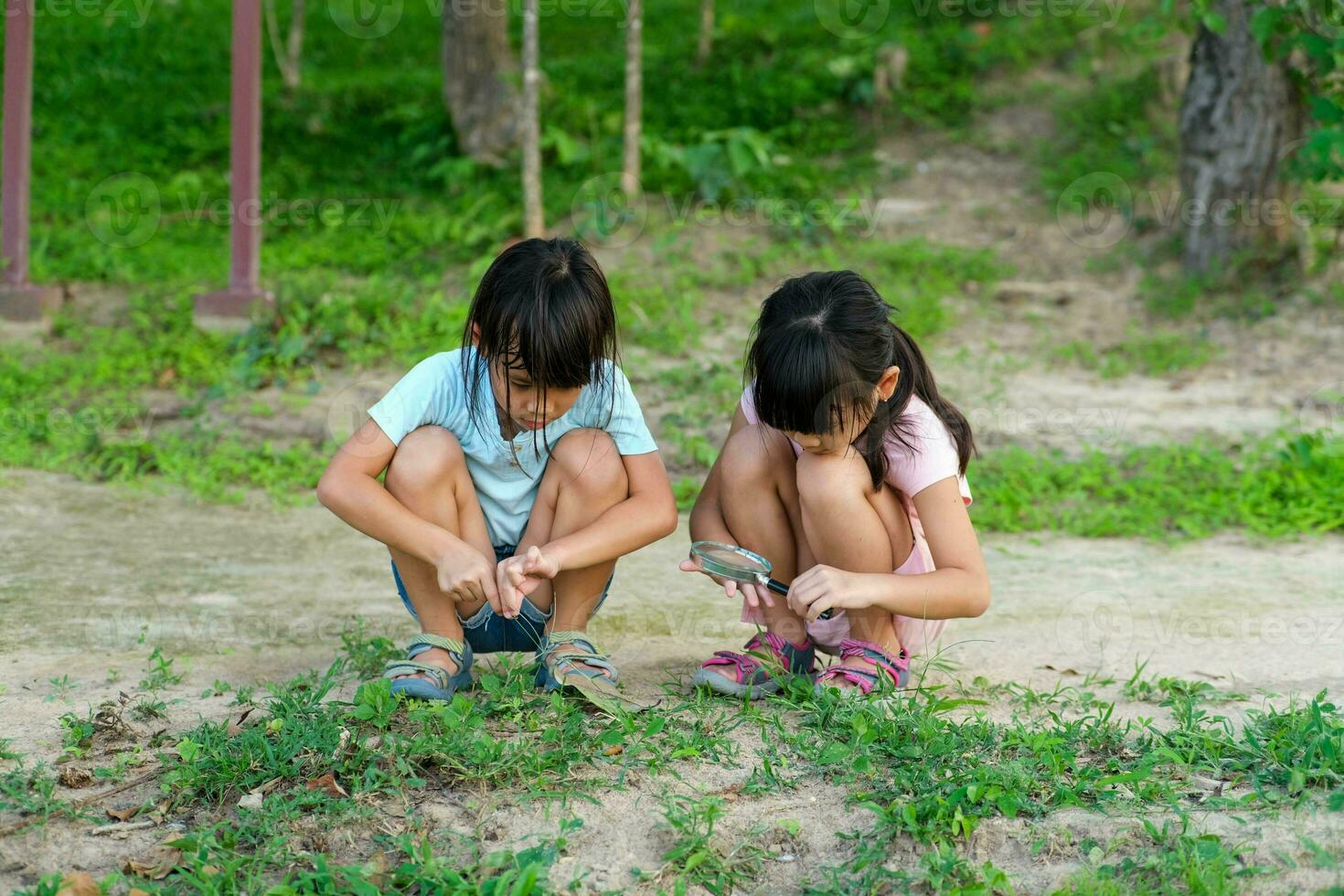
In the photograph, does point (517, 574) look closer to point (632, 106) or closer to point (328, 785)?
point (328, 785)

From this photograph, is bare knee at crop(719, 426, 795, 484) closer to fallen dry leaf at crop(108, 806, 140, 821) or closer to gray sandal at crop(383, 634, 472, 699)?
gray sandal at crop(383, 634, 472, 699)

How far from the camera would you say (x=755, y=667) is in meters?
2.70

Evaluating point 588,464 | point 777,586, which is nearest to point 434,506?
point 588,464

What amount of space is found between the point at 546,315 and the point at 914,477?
2.66ft

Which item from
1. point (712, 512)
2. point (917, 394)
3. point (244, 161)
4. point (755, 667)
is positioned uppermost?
point (244, 161)

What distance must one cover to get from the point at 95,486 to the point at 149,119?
6.26 metres

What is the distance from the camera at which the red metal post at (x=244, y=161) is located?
6.55 m

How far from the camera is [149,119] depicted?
10.1m

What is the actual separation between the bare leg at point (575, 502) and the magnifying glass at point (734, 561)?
0.20 meters

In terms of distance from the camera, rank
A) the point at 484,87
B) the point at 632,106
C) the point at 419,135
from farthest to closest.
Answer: the point at 419,135
the point at 484,87
the point at 632,106

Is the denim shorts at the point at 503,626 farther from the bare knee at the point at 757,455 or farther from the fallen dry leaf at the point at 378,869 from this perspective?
the fallen dry leaf at the point at 378,869

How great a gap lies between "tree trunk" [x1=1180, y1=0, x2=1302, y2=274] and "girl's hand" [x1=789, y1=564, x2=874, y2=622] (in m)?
5.14

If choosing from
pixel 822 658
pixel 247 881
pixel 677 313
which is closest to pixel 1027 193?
pixel 677 313

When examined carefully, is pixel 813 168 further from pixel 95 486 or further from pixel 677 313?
pixel 95 486
